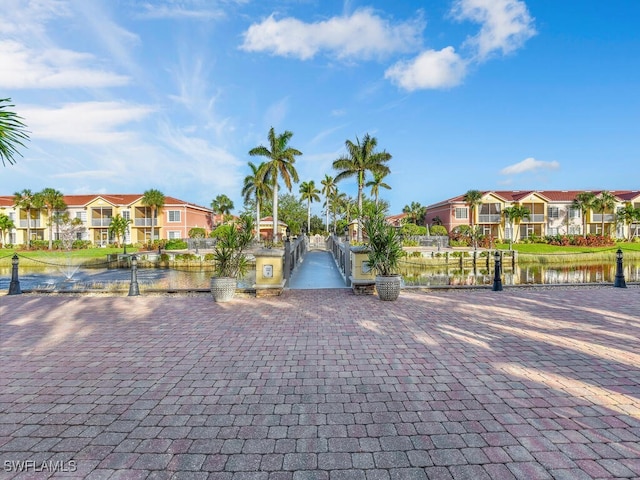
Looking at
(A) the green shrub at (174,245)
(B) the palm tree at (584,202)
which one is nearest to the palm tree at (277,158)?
(A) the green shrub at (174,245)

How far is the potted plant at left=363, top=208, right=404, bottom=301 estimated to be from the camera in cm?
877

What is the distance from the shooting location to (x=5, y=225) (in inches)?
1768

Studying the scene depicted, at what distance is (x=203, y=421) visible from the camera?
3207 mm

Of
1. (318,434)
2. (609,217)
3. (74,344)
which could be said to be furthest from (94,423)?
(609,217)

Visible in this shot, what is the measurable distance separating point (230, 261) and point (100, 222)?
→ 159 ft

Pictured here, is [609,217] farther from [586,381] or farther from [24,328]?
[24,328]

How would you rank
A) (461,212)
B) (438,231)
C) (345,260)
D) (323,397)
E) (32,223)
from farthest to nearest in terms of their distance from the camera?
(461,212) < (32,223) < (438,231) < (345,260) < (323,397)

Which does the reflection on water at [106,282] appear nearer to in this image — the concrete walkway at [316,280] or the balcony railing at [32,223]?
the concrete walkway at [316,280]

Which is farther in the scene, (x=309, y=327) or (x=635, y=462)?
(x=309, y=327)

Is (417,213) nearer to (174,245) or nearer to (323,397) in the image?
(174,245)

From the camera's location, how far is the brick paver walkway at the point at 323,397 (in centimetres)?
263

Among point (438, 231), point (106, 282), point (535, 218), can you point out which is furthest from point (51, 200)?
point (535, 218)

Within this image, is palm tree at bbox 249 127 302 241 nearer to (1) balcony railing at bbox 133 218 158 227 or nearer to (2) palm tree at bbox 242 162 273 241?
(2) palm tree at bbox 242 162 273 241

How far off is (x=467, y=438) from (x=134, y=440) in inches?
111
